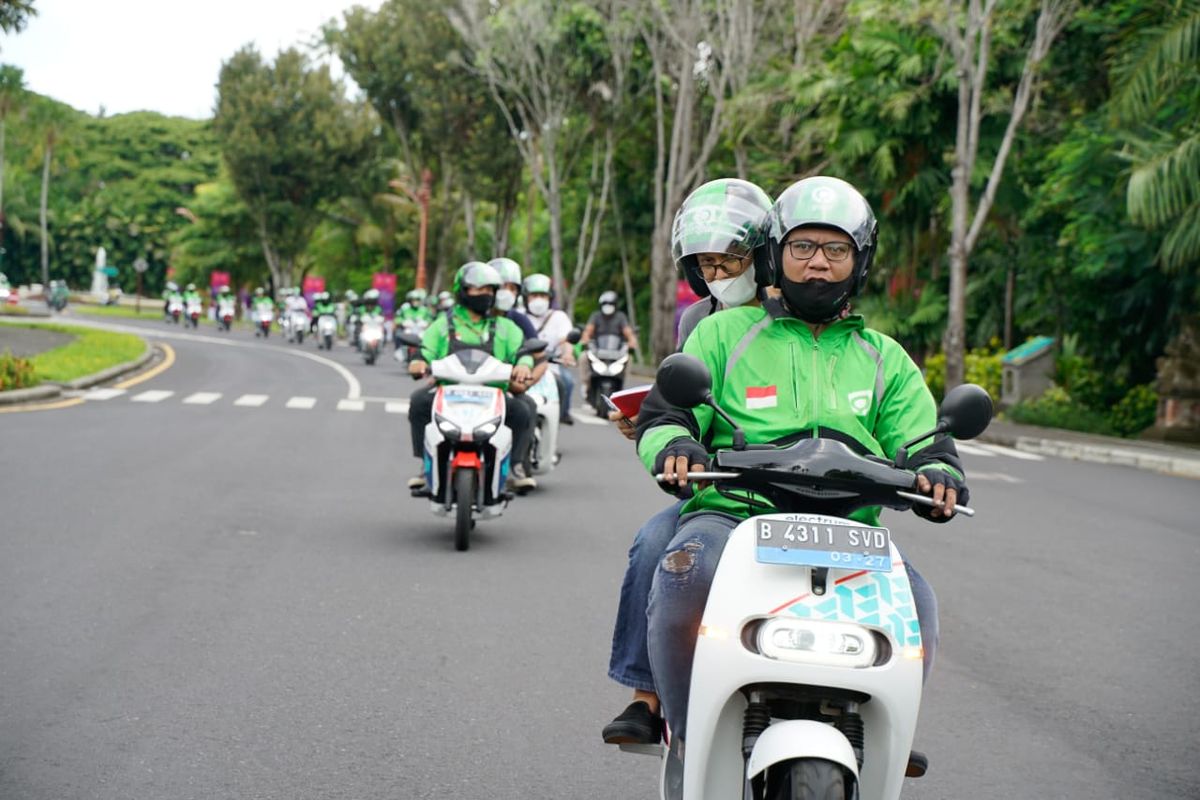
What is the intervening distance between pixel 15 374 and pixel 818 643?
64.8 ft

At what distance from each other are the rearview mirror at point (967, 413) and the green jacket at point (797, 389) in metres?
0.19

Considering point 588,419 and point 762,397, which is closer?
point 762,397

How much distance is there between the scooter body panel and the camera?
10.8 ft

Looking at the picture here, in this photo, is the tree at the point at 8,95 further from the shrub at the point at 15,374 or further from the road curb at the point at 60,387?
the shrub at the point at 15,374

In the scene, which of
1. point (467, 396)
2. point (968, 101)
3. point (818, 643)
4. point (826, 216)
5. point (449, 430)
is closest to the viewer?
point (818, 643)

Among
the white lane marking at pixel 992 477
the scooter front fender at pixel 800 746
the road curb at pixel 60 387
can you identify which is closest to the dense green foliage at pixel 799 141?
the white lane marking at pixel 992 477

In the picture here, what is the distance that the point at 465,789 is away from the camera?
4703mm

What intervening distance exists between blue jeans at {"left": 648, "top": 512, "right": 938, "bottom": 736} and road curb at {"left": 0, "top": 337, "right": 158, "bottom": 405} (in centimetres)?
1756

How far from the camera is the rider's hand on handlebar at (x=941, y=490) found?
361 centimetres

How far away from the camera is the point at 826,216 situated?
3.89m

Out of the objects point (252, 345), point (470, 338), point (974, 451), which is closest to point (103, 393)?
point (974, 451)

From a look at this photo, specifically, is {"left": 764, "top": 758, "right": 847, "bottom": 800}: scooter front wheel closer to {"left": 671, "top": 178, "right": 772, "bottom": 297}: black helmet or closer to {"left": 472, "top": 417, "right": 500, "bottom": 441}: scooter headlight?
{"left": 671, "top": 178, "right": 772, "bottom": 297}: black helmet

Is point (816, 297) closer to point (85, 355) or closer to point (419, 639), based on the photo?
point (419, 639)

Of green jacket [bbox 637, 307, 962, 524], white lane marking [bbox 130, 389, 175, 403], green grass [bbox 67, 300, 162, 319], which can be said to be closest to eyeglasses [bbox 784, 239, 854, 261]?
green jacket [bbox 637, 307, 962, 524]
